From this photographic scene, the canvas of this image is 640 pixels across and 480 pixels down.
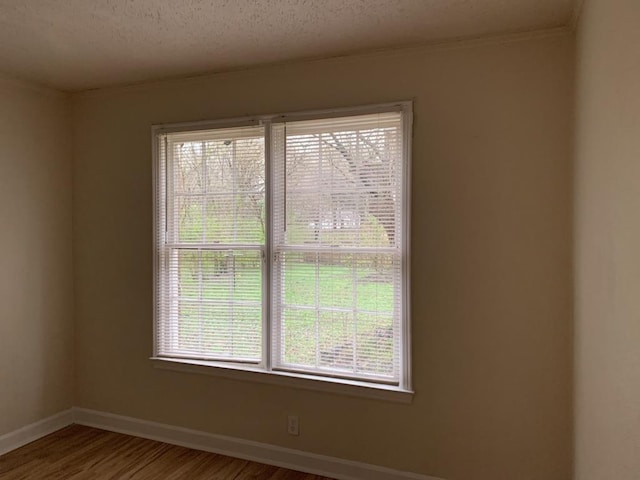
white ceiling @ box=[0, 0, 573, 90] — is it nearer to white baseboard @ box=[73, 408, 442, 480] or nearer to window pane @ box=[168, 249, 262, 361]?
window pane @ box=[168, 249, 262, 361]

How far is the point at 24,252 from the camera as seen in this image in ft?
9.66

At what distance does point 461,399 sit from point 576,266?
91cm

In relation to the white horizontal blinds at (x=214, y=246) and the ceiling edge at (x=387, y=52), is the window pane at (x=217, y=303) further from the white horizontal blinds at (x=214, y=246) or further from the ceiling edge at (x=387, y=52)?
the ceiling edge at (x=387, y=52)

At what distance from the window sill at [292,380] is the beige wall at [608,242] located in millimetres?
919

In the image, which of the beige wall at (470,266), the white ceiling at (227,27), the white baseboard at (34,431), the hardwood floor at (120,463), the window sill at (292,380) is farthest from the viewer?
the white baseboard at (34,431)

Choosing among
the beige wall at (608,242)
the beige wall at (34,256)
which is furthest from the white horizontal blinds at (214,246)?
the beige wall at (608,242)

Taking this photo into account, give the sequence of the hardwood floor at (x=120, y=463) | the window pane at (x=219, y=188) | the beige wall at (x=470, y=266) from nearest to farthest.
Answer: the beige wall at (x=470, y=266) < the hardwood floor at (x=120, y=463) < the window pane at (x=219, y=188)

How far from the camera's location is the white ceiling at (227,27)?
1.93m

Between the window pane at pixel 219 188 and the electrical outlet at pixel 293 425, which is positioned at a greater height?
the window pane at pixel 219 188

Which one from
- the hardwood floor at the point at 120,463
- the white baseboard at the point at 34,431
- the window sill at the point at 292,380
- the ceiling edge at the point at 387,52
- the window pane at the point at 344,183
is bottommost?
the hardwood floor at the point at 120,463

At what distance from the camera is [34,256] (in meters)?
3.01

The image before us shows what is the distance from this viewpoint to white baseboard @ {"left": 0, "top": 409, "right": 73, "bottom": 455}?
2.83 m

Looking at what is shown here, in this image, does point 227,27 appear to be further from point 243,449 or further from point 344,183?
point 243,449

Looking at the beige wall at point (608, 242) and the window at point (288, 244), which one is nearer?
the beige wall at point (608, 242)
